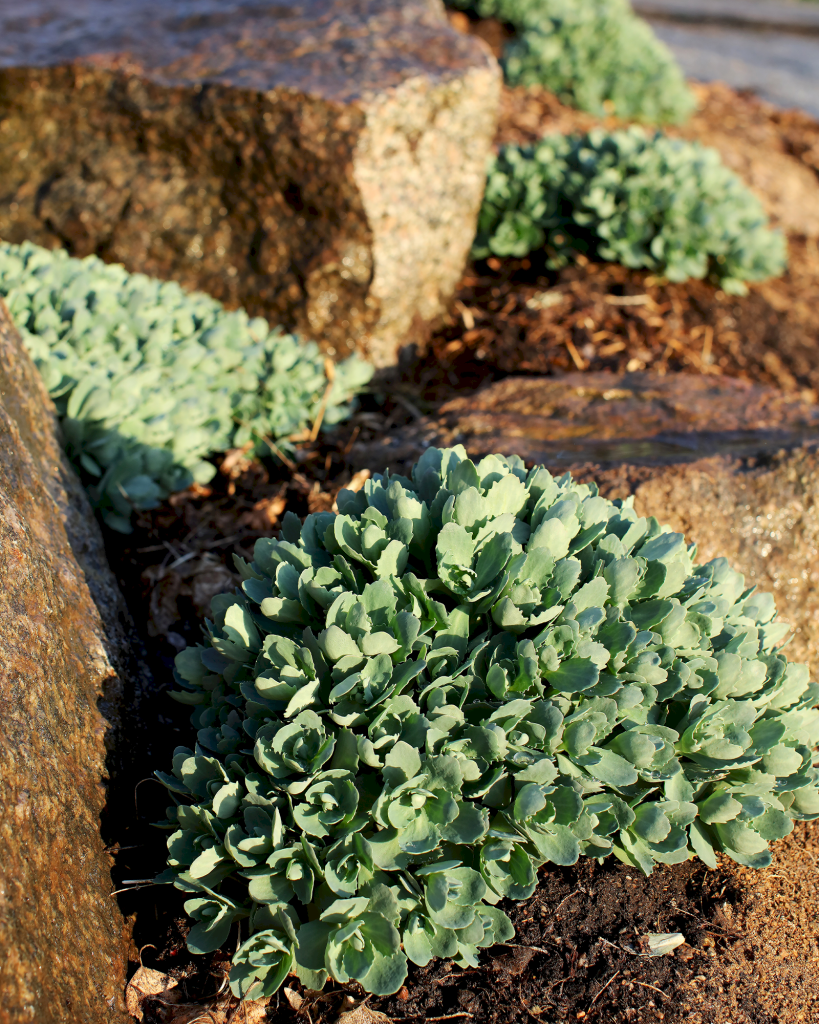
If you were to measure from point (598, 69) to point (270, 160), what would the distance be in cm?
468

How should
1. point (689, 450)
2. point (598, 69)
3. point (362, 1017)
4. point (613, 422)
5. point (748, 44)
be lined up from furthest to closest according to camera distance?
point (748, 44) < point (598, 69) < point (613, 422) < point (689, 450) < point (362, 1017)

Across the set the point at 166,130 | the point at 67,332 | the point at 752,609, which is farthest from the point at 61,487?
the point at 166,130

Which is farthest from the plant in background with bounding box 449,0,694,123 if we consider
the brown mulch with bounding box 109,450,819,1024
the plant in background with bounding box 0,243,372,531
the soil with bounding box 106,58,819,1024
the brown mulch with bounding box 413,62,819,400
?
the brown mulch with bounding box 109,450,819,1024

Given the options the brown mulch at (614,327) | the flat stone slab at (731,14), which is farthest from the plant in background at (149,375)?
the flat stone slab at (731,14)

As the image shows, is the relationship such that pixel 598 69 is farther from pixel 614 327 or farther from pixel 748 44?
pixel 748 44

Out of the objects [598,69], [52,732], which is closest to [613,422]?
[52,732]

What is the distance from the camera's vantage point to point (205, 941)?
1615mm

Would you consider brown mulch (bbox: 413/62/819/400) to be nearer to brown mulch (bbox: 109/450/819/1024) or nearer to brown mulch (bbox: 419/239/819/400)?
brown mulch (bbox: 419/239/819/400)

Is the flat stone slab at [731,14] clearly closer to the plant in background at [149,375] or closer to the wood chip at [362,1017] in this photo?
the plant in background at [149,375]

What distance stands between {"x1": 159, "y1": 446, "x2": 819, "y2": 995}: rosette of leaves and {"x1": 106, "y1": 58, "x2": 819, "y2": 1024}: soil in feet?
0.37

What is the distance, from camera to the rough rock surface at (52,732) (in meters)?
1.48

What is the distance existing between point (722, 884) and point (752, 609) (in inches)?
27.4

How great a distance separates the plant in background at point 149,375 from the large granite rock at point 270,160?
1.37 feet

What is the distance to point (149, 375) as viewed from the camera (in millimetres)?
2879
